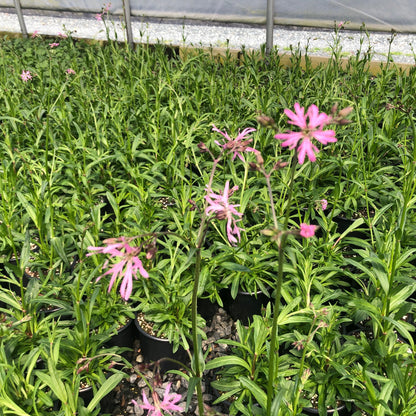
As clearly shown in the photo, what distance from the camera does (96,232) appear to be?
A: 196cm

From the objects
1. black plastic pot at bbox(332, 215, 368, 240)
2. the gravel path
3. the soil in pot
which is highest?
the gravel path

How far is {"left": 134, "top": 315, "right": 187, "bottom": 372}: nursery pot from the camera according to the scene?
5.72ft

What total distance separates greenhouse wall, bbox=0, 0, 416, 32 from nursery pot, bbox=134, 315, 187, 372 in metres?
3.79

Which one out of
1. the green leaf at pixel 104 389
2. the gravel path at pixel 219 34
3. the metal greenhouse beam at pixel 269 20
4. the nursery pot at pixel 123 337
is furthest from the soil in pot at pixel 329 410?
the metal greenhouse beam at pixel 269 20

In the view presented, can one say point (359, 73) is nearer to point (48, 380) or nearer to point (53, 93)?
point (53, 93)

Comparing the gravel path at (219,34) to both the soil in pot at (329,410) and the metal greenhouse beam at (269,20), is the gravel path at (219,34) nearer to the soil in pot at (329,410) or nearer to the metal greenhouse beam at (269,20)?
the metal greenhouse beam at (269,20)

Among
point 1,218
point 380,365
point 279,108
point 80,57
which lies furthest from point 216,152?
point 80,57

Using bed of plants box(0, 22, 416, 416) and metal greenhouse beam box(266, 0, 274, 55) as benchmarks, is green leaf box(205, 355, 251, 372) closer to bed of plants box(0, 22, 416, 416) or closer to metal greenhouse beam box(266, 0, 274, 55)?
bed of plants box(0, 22, 416, 416)

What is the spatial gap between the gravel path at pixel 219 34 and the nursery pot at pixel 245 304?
289 cm

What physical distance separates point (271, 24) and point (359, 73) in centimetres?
155

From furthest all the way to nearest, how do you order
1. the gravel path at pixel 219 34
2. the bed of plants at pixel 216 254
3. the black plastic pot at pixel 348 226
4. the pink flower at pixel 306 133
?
1. the gravel path at pixel 219 34
2. the black plastic pot at pixel 348 226
3. the bed of plants at pixel 216 254
4. the pink flower at pixel 306 133

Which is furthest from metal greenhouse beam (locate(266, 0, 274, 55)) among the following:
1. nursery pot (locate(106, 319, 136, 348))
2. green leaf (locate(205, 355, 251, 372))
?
green leaf (locate(205, 355, 251, 372))

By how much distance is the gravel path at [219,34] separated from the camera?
189 inches

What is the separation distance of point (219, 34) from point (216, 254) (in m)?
4.28
